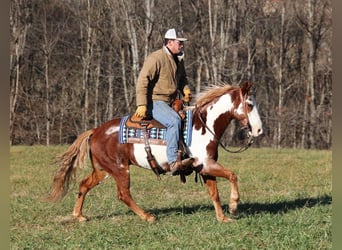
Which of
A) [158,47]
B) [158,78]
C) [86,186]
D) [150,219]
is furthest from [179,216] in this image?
[158,47]

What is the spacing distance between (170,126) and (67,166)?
1.79 m

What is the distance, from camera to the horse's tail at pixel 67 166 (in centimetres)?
740

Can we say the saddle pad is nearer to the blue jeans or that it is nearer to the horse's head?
the blue jeans

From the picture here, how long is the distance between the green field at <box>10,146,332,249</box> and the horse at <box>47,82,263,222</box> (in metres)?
0.34

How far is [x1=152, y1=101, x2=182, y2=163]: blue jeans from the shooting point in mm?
6586

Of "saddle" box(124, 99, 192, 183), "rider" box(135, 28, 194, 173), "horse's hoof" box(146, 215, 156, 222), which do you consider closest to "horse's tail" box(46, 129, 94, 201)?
"saddle" box(124, 99, 192, 183)

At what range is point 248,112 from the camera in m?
6.62

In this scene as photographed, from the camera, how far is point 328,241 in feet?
17.9

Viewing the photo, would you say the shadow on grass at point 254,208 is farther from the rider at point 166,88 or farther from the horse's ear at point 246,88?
the horse's ear at point 246,88

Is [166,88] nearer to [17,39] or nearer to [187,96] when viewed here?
[187,96]

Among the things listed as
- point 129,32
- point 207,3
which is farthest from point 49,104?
point 207,3

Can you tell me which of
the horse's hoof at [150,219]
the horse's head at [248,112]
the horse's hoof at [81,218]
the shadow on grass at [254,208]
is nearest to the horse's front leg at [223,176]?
the shadow on grass at [254,208]

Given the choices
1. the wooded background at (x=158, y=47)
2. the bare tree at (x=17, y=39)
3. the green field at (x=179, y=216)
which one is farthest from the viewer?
the wooded background at (x=158, y=47)

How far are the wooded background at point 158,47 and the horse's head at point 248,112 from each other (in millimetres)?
19908
